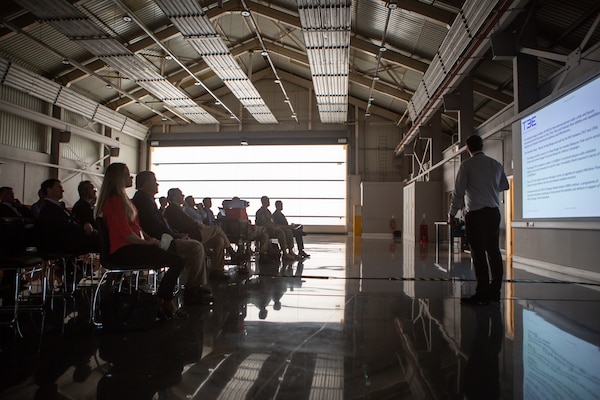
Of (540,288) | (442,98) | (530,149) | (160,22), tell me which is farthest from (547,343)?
(160,22)

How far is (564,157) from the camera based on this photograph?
5.24m

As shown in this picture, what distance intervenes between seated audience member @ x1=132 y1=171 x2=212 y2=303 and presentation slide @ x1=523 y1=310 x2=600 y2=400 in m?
2.29

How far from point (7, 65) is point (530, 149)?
40.2ft

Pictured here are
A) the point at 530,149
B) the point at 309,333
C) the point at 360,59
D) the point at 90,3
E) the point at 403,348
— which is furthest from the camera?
the point at 360,59

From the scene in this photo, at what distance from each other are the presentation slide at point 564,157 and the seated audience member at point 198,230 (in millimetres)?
4256

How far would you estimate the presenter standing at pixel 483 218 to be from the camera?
3494 millimetres

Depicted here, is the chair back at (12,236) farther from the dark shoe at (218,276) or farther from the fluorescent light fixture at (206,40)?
the fluorescent light fixture at (206,40)

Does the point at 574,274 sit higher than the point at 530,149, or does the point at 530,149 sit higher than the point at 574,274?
the point at 530,149

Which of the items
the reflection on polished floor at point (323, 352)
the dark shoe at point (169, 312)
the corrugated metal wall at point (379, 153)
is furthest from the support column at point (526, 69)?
the corrugated metal wall at point (379, 153)

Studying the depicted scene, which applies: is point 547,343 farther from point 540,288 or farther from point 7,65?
point 7,65

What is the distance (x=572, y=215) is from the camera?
17.0ft

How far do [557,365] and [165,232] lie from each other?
263 centimetres

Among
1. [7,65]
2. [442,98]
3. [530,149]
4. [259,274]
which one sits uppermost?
[7,65]

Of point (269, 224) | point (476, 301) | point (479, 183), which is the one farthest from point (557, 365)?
point (269, 224)
